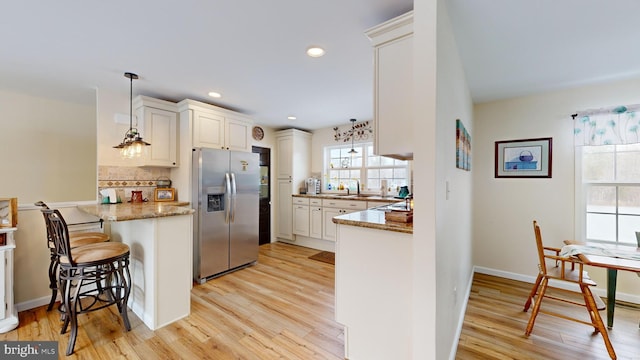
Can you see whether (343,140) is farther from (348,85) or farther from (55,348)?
(55,348)

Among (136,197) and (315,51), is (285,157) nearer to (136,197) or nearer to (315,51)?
(136,197)

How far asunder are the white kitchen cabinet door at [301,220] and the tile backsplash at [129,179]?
2200mm

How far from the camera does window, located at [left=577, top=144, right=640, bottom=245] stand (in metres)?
2.58

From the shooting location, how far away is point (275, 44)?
1.96m

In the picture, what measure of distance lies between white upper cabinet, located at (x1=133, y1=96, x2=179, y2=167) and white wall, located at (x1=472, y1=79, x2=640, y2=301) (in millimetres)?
4042

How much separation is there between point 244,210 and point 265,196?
1242 millimetres

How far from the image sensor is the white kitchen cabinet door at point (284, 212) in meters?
4.81

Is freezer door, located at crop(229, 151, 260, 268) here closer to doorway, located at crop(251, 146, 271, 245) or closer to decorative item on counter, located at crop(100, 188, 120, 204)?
doorway, located at crop(251, 146, 271, 245)

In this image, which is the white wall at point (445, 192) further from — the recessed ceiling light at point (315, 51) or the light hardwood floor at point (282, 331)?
the recessed ceiling light at point (315, 51)

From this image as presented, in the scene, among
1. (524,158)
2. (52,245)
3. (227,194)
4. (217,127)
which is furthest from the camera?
(217,127)

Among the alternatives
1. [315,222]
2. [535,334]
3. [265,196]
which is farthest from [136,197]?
[535,334]

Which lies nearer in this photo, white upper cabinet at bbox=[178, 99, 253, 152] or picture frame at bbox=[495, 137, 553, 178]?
picture frame at bbox=[495, 137, 553, 178]

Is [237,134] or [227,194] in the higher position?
[237,134]

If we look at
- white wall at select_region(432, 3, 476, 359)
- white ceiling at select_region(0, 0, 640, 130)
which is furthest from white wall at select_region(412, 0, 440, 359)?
white ceiling at select_region(0, 0, 640, 130)
